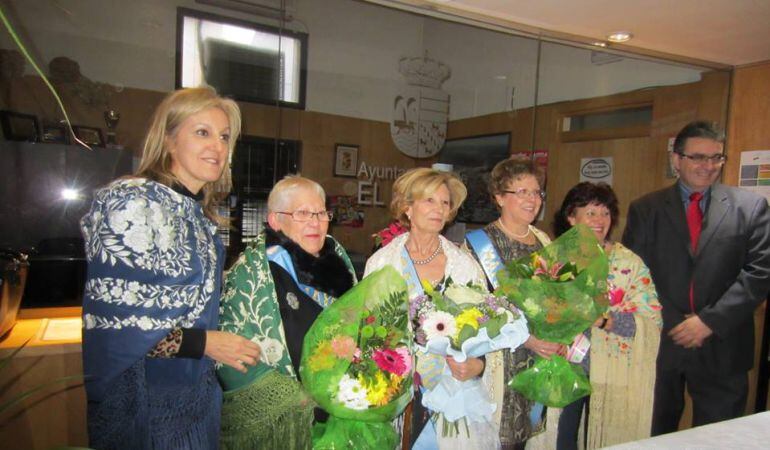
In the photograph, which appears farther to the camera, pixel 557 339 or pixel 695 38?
pixel 695 38

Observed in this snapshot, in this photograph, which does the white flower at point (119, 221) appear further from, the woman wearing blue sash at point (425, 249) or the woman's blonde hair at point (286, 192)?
the woman wearing blue sash at point (425, 249)

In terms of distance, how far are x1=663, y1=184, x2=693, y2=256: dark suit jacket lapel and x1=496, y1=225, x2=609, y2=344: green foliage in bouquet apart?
964mm

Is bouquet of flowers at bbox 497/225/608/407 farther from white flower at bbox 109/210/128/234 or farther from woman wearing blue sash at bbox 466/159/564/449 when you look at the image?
white flower at bbox 109/210/128/234

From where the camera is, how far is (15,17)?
7.23 ft

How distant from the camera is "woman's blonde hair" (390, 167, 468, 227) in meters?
2.02

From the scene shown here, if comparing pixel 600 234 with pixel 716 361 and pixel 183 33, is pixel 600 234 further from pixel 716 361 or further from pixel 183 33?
pixel 183 33

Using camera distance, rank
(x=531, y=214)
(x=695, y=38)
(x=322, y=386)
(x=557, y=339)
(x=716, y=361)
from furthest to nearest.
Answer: (x=695, y=38), (x=716, y=361), (x=531, y=214), (x=557, y=339), (x=322, y=386)

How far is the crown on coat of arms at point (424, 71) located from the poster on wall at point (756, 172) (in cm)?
209

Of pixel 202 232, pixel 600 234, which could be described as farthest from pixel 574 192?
pixel 202 232

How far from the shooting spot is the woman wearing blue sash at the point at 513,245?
79.9 inches

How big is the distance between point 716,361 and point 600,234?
0.99m

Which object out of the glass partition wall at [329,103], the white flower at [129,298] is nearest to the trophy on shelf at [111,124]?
the glass partition wall at [329,103]

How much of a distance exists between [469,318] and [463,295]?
0.09m

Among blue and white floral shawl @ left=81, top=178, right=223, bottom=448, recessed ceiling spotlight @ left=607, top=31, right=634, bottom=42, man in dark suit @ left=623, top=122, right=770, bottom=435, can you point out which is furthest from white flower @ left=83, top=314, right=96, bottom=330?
recessed ceiling spotlight @ left=607, top=31, right=634, bottom=42
